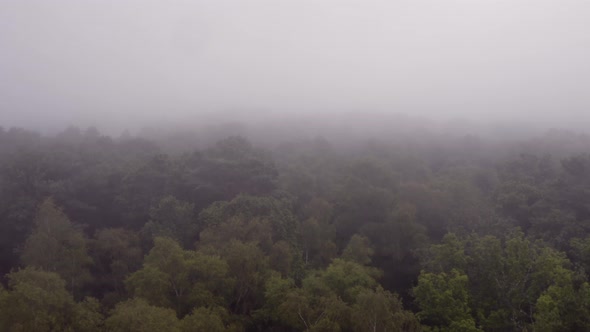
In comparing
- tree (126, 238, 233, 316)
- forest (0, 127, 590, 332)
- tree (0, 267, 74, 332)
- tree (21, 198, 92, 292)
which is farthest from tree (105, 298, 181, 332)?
tree (21, 198, 92, 292)

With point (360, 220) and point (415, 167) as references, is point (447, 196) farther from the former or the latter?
point (415, 167)

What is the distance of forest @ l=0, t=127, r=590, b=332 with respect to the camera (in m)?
19.6

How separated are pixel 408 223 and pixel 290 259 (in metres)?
10.9

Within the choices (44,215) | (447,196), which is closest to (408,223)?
(447,196)

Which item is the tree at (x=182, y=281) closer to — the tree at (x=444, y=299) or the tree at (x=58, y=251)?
the tree at (x=58, y=251)

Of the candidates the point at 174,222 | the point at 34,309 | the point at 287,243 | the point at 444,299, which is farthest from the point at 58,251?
the point at 444,299

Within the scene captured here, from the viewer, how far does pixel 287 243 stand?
1127 inches

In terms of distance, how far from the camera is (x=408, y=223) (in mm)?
32969

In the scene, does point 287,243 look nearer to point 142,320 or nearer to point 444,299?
point 444,299

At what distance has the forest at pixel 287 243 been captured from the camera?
1961 cm

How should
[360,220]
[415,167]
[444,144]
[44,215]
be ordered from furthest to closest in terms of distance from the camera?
[444,144], [415,167], [360,220], [44,215]

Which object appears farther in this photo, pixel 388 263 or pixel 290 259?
pixel 388 263

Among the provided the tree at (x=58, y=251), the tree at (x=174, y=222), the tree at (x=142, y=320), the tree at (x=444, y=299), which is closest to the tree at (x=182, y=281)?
the tree at (x=142, y=320)

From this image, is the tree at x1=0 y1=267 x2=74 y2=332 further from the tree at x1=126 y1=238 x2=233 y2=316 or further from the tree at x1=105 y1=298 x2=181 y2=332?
the tree at x1=126 y1=238 x2=233 y2=316
